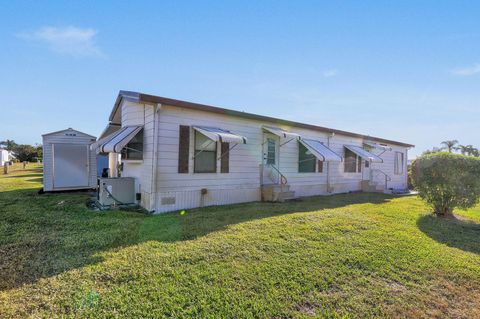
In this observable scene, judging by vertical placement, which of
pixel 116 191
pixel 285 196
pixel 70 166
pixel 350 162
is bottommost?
pixel 285 196

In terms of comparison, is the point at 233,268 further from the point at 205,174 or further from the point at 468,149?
the point at 468,149

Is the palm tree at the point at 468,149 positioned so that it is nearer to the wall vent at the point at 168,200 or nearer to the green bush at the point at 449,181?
the green bush at the point at 449,181

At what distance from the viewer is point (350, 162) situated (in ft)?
43.5

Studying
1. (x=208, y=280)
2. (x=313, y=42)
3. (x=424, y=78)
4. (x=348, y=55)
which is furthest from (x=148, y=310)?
(x=424, y=78)

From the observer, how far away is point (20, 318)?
2355mm

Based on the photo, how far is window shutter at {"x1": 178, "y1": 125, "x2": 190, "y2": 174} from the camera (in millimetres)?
7387

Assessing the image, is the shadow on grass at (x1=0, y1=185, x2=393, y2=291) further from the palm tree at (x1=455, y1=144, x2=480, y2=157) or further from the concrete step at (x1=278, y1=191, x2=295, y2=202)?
the palm tree at (x1=455, y1=144, x2=480, y2=157)

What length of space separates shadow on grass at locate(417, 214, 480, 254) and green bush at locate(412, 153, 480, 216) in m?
0.55

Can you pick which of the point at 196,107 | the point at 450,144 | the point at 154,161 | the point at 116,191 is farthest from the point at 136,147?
the point at 450,144

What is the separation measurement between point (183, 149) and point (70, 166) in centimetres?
701

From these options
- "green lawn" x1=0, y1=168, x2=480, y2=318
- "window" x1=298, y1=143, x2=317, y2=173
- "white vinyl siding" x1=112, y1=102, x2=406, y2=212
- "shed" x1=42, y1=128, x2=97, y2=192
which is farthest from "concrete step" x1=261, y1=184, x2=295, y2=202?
"shed" x1=42, y1=128, x2=97, y2=192

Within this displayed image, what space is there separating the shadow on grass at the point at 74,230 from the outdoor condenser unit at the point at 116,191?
2.15 ft

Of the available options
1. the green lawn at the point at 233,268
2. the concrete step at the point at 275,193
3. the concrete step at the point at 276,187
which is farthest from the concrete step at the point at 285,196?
the green lawn at the point at 233,268

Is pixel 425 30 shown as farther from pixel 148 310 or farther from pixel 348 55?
pixel 148 310
